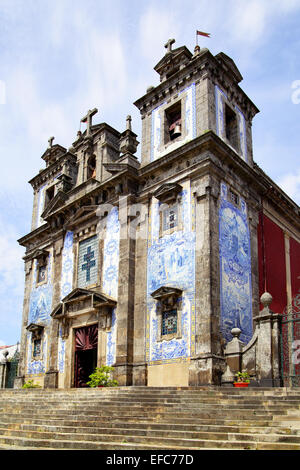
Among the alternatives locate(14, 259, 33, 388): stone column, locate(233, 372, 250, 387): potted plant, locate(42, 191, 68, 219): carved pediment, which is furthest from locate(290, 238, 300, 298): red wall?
locate(14, 259, 33, 388): stone column

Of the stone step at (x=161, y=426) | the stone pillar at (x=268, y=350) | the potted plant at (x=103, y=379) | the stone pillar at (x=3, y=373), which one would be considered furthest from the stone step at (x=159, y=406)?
the stone pillar at (x=3, y=373)

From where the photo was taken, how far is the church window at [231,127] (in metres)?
20.0

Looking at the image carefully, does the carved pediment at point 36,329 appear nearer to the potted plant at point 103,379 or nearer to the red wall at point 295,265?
the potted plant at point 103,379

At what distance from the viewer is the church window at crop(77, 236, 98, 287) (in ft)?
68.0

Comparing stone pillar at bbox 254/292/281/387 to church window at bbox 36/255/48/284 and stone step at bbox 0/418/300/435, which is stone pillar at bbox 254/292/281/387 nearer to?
stone step at bbox 0/418/300/435

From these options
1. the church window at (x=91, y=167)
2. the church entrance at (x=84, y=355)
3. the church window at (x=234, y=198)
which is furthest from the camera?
the church window at (x=91, y=167)

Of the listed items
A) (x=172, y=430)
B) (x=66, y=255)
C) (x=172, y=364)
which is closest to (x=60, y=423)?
(x=172, y=430)

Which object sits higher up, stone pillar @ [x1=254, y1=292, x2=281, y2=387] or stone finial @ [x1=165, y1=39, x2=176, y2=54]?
stone finial @ [x1=165, y1=39, x2=176, y2=54]

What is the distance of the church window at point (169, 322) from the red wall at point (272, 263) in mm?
4132

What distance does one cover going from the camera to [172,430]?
8992mm

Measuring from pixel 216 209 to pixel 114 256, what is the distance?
483 cm

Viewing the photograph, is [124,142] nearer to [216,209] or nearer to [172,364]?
[216,209]

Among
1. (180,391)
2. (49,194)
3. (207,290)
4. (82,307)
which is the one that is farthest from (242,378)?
(49,194)

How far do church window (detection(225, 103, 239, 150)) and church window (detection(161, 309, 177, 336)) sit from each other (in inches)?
295
